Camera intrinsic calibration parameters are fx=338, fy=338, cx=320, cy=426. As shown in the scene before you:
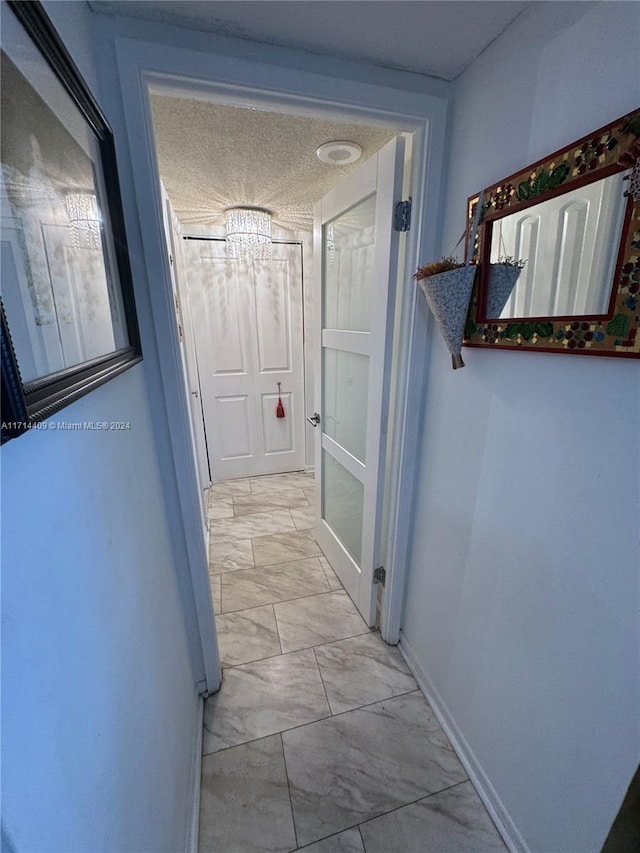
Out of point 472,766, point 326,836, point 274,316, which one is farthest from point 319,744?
point 274,316

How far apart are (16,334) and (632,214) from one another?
1.00 meters

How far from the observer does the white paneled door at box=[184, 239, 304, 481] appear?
2.84m

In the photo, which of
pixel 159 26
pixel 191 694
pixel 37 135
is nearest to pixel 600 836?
pixel 191 694

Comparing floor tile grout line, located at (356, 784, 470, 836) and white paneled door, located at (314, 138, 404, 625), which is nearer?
floor tile grout line, located at (356, 784, 470, 836)

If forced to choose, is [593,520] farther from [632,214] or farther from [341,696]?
[341,696]

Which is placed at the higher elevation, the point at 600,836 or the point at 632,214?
the point at 632,214

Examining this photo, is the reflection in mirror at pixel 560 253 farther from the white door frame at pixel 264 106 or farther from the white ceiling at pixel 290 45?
the white ceiling at pixel 290 45

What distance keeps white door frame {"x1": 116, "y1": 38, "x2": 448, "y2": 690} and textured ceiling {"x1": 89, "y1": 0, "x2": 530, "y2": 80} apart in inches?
2.1

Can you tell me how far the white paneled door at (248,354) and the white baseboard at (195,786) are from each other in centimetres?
216

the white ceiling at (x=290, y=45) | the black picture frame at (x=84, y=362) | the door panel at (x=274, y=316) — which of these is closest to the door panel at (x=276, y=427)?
the door panel at (x=274, y=316)

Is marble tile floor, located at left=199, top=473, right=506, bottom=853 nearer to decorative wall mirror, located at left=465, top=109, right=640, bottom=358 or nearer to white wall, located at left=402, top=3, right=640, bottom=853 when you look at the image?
white wall, located at left=402, top=3, right=640, bottom=853

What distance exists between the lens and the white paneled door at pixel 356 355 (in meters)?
1.32

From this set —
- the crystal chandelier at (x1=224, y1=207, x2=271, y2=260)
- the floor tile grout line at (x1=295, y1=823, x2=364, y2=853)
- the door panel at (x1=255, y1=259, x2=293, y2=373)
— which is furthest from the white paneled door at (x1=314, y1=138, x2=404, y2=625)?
the door panel at (x1=255, y1=259, x2=293, y2=373)

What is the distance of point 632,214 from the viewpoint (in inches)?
24.7
